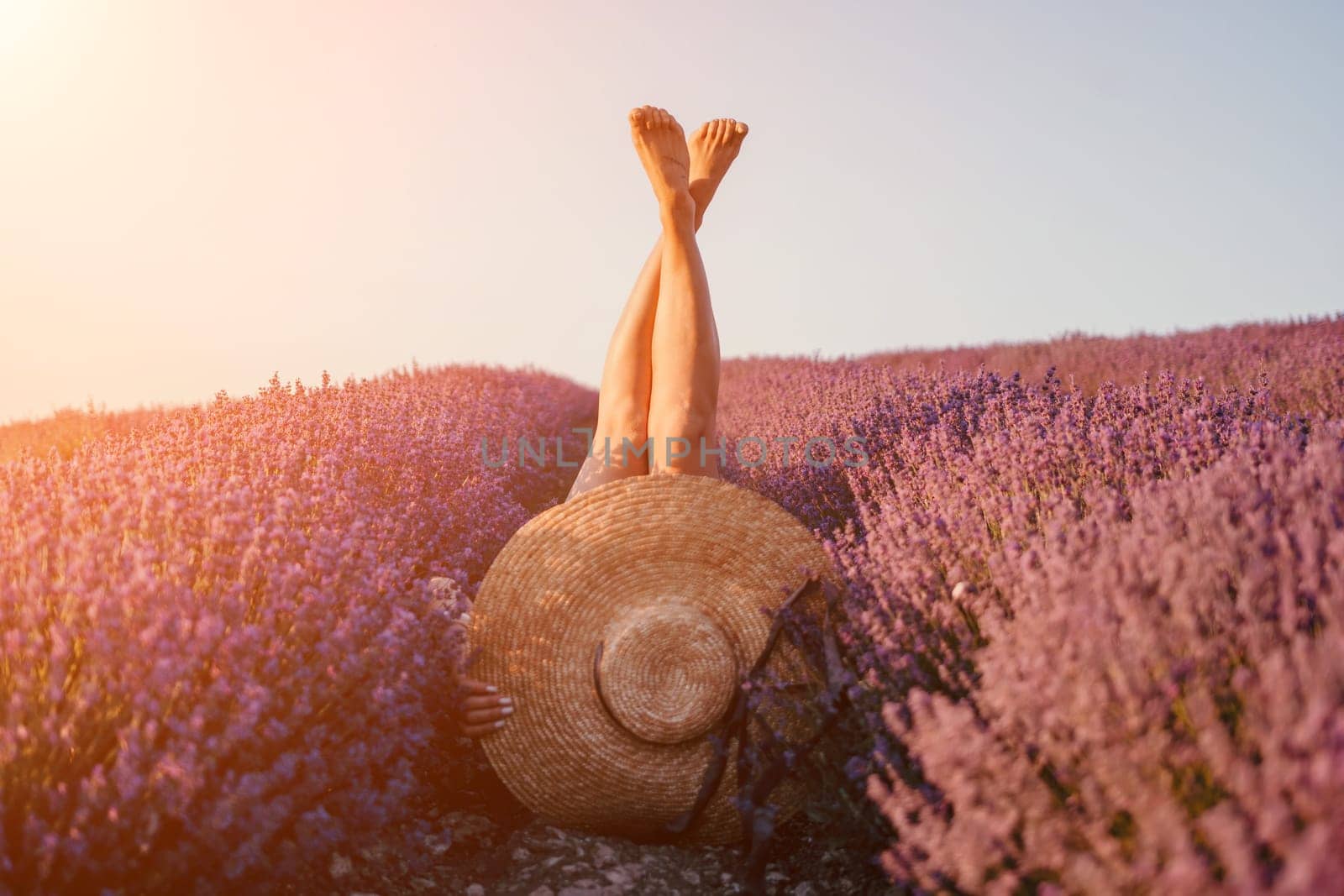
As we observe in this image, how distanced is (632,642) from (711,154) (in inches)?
86.8

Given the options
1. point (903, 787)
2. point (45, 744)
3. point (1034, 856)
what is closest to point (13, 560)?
point (45, 744)

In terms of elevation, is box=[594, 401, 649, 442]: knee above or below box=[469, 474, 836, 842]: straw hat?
above

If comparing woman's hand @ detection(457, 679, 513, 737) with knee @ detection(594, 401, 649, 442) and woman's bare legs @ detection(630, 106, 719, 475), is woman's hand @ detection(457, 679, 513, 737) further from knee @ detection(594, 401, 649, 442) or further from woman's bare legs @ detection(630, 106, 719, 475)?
knee @ detection(594, 401, 649, 442)

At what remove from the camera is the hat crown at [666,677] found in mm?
2346

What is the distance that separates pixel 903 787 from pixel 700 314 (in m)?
1.96

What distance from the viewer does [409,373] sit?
778 cm

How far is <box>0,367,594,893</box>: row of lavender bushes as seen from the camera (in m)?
1.54

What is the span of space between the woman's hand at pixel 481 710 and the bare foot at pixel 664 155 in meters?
1.82

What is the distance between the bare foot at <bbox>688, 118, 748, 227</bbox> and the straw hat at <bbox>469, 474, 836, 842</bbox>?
1.63 metres

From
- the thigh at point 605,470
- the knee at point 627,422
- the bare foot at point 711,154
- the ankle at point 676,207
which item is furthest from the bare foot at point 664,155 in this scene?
the thigh at point 605,470

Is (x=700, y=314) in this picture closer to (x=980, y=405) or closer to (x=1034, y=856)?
(x=980, y=405)

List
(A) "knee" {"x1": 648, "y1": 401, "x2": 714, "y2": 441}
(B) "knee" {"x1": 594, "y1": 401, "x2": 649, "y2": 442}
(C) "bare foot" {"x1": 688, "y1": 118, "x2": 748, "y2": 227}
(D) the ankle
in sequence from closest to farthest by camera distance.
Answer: (A) "knee" {"x1": 648, "y1": 401, "x2": 714, "y2": 441} → (D) the ankle → (B) "knee" {"x1": 594, "y1": 401, "x2": 649, "y2": 442} → (C) "bare foot" {"x1": 688, "y1": 118, "x2": 748, "y2": 227}

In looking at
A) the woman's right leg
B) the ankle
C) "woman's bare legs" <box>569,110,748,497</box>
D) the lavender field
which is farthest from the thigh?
the ankle

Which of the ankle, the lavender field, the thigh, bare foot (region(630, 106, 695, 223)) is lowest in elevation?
the lavender field
